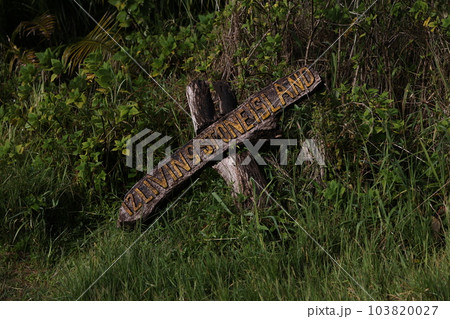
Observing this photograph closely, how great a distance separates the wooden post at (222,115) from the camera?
3883 millimetres

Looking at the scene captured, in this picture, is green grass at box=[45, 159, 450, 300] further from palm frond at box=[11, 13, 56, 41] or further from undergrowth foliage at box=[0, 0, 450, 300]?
palm frond at box=[11, 13, 56, 41]

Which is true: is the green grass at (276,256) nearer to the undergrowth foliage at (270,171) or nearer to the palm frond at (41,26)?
the undergrowth foliage at (270,171)

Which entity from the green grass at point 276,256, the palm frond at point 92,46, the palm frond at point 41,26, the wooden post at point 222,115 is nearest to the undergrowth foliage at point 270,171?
the green grass at point 276,256

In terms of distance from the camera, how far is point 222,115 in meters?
4.09

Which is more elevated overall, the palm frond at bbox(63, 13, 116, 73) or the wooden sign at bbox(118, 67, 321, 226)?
the palm frond at bbox(63, 13, 116, 73)

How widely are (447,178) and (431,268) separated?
82 cm

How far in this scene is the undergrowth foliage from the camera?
11.3 ft

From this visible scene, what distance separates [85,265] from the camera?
3.62 meters

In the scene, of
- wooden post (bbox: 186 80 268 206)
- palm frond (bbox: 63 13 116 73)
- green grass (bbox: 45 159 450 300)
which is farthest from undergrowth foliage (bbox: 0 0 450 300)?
palm frond (bbox: 63 13 116 73)

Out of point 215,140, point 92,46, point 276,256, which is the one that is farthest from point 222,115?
point 92,46
